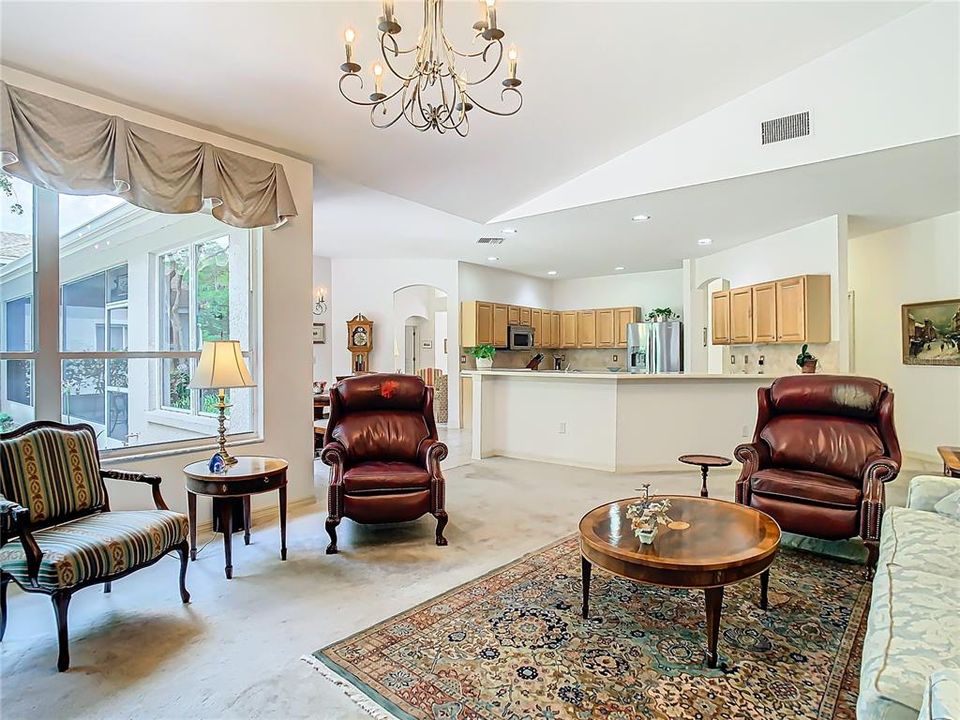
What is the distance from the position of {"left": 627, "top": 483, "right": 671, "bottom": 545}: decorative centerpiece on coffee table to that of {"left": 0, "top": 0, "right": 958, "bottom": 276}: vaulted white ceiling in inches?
108

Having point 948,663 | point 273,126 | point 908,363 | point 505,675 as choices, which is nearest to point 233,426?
point 273,126

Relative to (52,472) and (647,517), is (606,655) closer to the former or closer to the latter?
(647,517)

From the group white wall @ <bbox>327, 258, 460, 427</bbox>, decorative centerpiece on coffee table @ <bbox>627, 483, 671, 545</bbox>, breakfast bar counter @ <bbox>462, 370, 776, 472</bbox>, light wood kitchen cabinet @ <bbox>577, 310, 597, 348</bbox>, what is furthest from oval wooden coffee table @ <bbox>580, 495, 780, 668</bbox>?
light wood kitchen cabinet @ <bbox>577, 310, 597, 348</bbox>

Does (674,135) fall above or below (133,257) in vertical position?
above

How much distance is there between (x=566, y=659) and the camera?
222 centimetres

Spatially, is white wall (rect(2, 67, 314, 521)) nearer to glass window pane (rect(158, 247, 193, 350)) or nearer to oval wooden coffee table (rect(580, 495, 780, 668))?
glass window pane (rect(158, 247, 193, 350))

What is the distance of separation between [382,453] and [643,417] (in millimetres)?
3063

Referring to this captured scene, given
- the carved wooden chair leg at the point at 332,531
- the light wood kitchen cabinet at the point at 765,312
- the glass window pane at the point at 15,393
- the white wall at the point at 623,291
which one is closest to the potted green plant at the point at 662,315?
the white wall at the point at 623,291

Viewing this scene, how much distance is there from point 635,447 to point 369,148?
3.91m

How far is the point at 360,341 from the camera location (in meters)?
8.84

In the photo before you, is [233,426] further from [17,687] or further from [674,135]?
[674,135]

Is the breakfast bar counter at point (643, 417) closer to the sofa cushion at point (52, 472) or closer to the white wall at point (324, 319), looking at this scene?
the white wall at point (324, 319)

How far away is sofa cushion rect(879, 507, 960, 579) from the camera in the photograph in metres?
2.08

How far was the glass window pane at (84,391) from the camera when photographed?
132 inches
